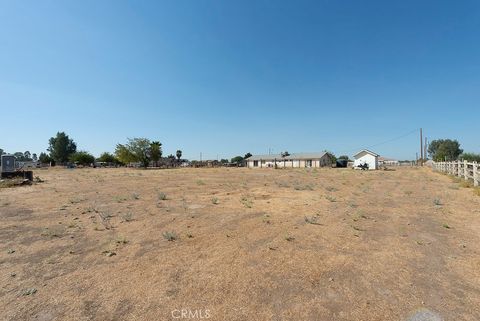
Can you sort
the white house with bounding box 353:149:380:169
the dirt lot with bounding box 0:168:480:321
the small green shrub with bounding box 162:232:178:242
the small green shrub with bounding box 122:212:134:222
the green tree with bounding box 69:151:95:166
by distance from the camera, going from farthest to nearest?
the green tree with bounding box 69:151:95:166 < the white house with bounding box 353:149:380:169 < the small green shrub with bounding box 122:212:134:222 < the small green shrub with bounding box 162:232:178:242 < the dirt lot with bounding box 0:168:480:321

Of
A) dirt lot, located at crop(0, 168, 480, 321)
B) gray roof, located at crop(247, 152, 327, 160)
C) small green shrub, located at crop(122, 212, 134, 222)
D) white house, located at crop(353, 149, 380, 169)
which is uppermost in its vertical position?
gray roof, located at crop(247, 152, 327, 160)

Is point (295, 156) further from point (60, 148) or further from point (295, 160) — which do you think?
point (60, 148)

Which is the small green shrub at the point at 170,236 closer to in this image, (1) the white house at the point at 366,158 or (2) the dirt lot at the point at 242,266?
(2) the dirt lot at the point at 242,266

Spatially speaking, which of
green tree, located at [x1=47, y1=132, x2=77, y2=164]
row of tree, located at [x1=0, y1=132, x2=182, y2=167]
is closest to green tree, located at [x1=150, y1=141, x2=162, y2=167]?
row of tree, located at [x1=0, y1=132, x2=182, y2=167]

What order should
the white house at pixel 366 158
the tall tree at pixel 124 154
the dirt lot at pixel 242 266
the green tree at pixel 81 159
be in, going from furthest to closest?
the green tree at pixel 81 159 → the tall tree at pixel 124 154 → the white house at pixel 366 158 → the dirt lot at pixel 242 266

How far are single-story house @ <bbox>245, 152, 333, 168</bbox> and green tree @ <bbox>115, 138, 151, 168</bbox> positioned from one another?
124 ft

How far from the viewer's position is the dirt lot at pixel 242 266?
3455 millimetres

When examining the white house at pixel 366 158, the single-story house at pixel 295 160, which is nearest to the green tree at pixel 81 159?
the single-story house at pixel 295 160

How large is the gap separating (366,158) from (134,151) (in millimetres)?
62455

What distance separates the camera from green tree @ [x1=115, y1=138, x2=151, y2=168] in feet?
239

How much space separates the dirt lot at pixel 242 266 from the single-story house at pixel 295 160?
6480cm

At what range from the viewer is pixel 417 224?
749 centimetres

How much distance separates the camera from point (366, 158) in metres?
57.9

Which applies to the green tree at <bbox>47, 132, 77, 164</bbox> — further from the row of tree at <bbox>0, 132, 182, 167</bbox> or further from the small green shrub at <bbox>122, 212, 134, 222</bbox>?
the small green shrub at <bbox>122, 212, 134, 222</bbox>
